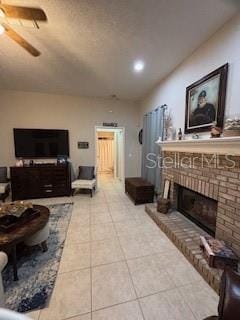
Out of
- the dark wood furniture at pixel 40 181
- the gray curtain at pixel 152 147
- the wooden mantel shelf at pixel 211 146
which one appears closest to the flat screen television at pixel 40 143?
the dark wood furniture at pixel 40 181

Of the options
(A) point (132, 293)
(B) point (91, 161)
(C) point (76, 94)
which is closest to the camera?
(A) point (132, 293)

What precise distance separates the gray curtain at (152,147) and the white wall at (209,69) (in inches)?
17.4

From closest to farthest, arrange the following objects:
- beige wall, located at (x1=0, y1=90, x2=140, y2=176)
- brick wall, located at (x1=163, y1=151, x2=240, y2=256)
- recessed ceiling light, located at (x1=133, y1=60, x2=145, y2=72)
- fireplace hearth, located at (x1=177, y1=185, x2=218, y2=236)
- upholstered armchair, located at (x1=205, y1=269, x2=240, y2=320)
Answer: upholstered armchair, located at (x1=205, y1=269, x2=240, y2=320), brick wall, located at (x1=163, y1=151, x2=240, y2=256), fireplace hearth, located at (x1=177, y1=185, x2=218, y2=236), recessed ceiling light, located at (x1=133, y1=60, x2=145, y2=72), beige wall, located at (x1=0, y1=90, x2=140, y2=176)

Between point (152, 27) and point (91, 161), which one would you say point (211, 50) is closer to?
point (152, 27)

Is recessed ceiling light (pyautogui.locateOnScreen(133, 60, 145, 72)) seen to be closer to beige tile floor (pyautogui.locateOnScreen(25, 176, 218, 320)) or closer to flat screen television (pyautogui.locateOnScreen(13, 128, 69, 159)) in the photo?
flat screen television (pyautogui.locateOnScreen(13, 128, 69, 159))

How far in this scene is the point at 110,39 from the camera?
230cm

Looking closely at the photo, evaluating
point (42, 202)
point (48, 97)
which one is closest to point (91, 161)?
point (42, 202)

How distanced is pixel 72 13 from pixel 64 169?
3.32m

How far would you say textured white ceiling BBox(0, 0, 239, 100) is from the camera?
1.78m

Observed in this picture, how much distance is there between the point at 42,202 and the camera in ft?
13.4

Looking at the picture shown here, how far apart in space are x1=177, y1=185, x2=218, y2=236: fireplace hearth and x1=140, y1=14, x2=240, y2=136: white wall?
1255mm

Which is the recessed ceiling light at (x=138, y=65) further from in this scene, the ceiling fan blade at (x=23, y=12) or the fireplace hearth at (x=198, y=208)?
the fireplace hearth at (x=198, y=208)

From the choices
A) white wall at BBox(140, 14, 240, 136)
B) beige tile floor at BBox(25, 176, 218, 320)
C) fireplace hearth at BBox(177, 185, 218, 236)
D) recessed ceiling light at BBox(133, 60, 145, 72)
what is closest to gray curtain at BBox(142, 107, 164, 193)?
white wall at BBox(140, 14, 240, 136)

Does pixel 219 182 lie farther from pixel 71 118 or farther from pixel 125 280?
pixel 71 118
